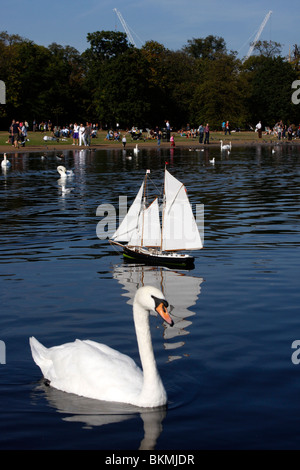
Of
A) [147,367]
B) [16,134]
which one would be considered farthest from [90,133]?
[147,367]

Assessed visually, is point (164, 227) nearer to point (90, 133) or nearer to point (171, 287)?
point (171, 287)

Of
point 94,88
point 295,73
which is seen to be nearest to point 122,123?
point 94,88

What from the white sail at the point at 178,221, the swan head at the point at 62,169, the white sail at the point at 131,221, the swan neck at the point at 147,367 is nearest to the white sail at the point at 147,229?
the white sail at the point at 131,221

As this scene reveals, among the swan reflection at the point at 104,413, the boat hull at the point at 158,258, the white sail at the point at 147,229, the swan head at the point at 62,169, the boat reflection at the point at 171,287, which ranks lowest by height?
the swan reflection at the point at 104,413

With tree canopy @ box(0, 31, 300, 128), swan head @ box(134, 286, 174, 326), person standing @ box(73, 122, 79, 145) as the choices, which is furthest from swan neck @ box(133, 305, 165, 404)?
tree canopy @ box(0, 31, 300, 128)

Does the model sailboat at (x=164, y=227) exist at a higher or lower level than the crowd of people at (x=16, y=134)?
lower

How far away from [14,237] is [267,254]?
792 cm

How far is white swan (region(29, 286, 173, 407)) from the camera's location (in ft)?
27.1

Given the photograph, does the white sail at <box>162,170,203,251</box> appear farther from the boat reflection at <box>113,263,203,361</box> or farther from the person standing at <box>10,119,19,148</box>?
the person standing at <box>10,119,19,148</box>

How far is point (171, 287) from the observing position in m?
15.2

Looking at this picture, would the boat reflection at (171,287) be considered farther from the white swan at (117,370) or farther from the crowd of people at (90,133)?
the crowd of people at (90,133)

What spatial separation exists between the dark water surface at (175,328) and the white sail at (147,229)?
76 cm

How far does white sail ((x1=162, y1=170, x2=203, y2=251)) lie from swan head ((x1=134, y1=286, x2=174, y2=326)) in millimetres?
9425

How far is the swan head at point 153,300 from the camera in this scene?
8125 millimetres
